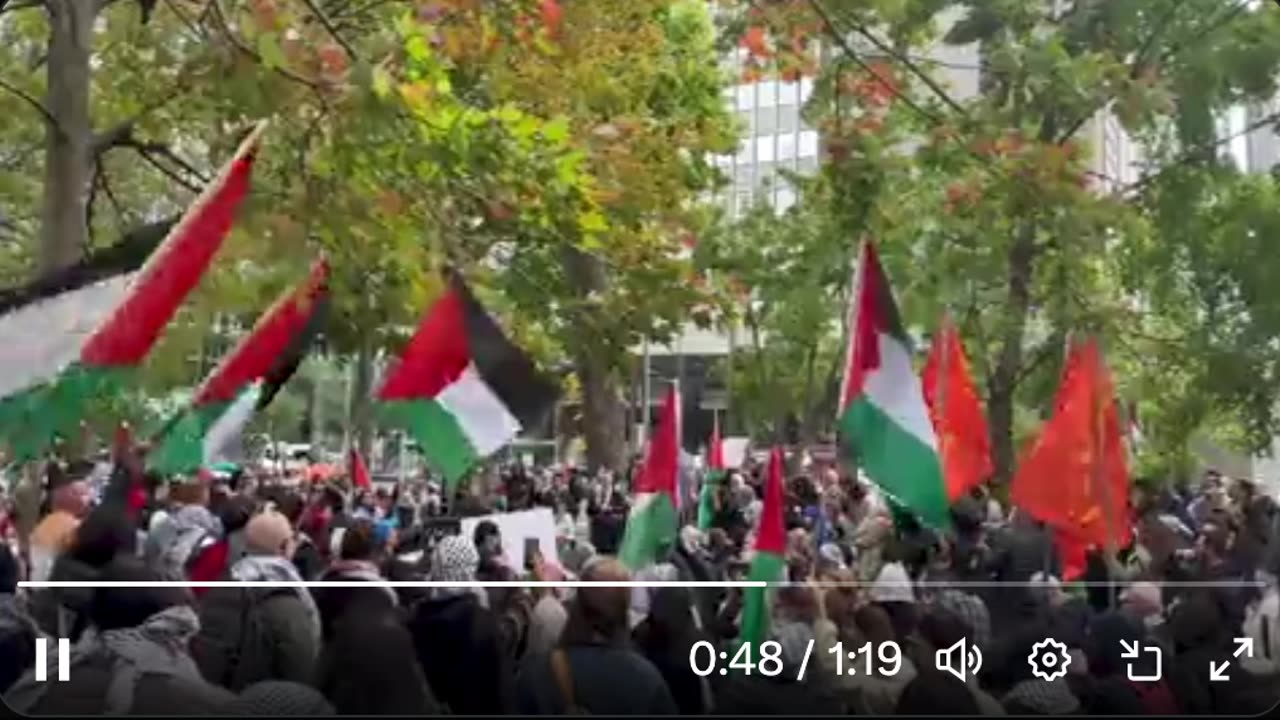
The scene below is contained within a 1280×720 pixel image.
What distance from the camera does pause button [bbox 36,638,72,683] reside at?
214 inches

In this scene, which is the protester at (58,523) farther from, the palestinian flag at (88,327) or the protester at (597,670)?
the protester at (597,670)

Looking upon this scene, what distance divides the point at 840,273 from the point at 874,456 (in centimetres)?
1578

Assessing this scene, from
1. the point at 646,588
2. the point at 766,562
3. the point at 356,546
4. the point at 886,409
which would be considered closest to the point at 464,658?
the point at 356,546

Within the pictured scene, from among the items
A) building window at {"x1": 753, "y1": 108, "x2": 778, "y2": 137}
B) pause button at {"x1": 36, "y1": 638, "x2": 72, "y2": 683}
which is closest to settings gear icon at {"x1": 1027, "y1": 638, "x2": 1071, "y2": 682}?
pause button at {"x1": 36, "y1": 638, "x2": 72, "y2": 683}

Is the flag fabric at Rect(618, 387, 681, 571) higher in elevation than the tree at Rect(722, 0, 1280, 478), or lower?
lower

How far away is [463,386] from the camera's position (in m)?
8.42

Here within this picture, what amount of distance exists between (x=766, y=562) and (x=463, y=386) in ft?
5.46

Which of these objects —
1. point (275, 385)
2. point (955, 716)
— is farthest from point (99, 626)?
point (275, 385)

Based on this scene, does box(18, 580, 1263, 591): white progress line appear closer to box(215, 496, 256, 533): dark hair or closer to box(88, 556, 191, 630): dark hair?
box(88, 556, 191, 630): dark hair

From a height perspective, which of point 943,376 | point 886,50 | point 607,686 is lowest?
point 607,686

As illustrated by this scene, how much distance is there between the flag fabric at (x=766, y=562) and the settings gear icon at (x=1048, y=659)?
1.13 m

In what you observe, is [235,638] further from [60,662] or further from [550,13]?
[550,13]

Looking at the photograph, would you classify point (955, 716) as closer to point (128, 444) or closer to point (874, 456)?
point (874, 456)

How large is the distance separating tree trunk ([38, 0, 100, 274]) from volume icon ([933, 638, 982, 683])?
6.43m
